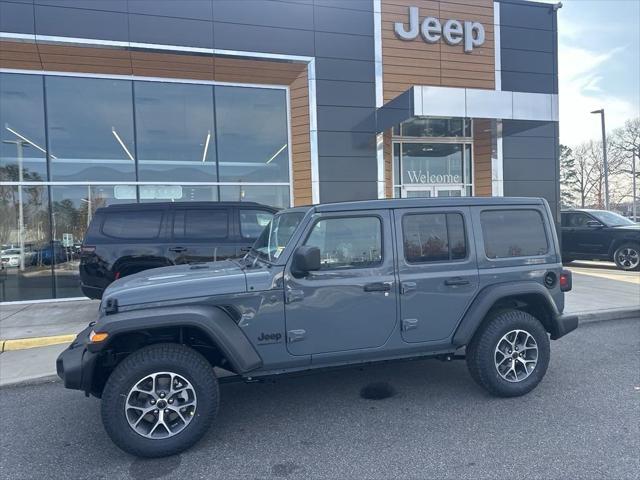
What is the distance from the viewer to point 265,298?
3.46 meters

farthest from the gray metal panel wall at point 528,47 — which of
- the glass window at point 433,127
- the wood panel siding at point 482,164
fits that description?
the glass window at point 433,127

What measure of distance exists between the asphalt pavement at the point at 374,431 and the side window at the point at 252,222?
3.18 meters

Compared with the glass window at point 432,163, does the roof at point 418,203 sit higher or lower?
lower

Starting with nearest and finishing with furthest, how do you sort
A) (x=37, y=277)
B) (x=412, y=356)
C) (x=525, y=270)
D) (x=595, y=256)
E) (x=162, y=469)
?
1. (x=162, y=469)
2. (x=412, y=356)
3. (x=525, y=270)
4. (x=37, y=277)
5. (x=595, y=256)

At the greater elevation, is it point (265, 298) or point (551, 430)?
point (265, 298)

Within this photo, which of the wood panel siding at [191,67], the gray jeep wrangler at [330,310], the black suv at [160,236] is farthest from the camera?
the wood panel siding at [191,67]

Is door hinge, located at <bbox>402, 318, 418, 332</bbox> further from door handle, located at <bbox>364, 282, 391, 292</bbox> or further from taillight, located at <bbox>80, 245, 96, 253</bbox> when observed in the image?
taillight, located at <bbox>80, 245, 96, 253</bbox>

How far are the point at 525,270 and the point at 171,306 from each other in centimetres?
318

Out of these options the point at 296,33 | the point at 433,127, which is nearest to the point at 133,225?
the point at 296,33

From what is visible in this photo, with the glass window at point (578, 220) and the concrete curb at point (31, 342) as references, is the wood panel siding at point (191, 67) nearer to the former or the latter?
the concrete curb at point (31, 342)

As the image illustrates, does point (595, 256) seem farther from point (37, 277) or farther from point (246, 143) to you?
point (37, 277)

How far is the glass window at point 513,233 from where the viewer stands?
4.15 meters

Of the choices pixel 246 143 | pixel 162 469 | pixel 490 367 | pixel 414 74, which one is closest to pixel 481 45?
pixel 414 74

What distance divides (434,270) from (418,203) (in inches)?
24.4
